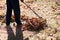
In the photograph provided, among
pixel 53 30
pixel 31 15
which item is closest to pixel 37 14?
pixel 31 15

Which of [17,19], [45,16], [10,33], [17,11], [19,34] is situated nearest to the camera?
[19,34]

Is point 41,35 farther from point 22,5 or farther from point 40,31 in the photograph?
point 22,5

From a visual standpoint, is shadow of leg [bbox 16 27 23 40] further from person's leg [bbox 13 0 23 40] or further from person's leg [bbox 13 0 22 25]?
person's leg [bbox 13 0 22 25]

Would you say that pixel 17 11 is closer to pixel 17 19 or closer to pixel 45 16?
pixel 17 19

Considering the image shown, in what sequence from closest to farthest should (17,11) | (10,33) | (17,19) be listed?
1. (10,33)
2. (17,11)
3. (17,19)

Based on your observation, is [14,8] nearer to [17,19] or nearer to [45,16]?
[17,19]

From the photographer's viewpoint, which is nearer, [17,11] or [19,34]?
[19,34]

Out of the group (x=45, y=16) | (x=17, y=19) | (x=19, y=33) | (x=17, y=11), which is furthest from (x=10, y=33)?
(x=45, y=16)

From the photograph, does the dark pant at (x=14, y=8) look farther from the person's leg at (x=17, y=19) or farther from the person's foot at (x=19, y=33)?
the person's foot at (x=19, y=33)

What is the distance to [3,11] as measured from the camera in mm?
8008

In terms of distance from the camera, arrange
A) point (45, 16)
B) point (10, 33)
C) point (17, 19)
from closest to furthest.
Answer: point (10, 33), point (17, 19), point (45, 16)

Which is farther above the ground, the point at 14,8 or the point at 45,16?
the point at 14,8

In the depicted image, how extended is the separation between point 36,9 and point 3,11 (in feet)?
4.27

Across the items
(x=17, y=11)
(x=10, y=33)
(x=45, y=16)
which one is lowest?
(x=10, y=33)
